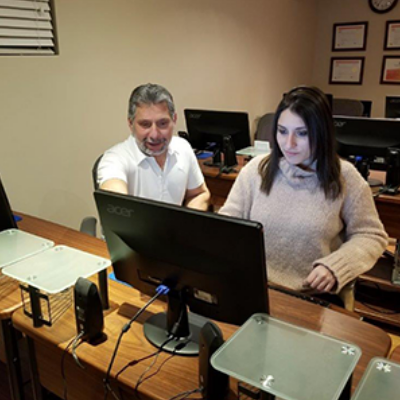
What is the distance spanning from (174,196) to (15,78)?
122cm

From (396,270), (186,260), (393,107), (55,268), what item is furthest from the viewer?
(393,107)

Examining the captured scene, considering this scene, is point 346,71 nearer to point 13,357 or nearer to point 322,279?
point 322,279

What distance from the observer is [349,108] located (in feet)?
14.9

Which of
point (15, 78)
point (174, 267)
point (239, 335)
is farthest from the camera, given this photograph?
point (15, 78)

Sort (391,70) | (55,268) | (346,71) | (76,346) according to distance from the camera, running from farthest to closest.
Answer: (346,71)
(391,70)
(55,268)
(76,346)

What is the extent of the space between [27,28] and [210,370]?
2.34 m

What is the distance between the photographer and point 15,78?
8.00 feet

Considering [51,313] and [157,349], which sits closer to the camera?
[157,349]

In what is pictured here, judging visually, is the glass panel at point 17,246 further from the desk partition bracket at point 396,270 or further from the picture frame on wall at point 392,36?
the picture frame on wall at point 392,36

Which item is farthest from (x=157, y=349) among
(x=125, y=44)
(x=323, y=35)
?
(x=323, y=35)

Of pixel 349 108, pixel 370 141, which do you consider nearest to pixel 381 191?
pixel 370 141

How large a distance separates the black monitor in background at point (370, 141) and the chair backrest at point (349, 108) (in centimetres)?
216

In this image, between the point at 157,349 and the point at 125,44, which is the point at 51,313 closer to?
the point at 157,349

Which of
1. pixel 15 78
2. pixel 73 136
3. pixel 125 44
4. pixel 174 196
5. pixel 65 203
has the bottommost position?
pixel 65 203
